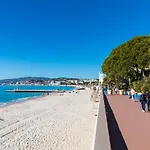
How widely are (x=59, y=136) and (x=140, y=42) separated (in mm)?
34303

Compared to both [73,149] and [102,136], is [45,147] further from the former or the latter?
[102,136]

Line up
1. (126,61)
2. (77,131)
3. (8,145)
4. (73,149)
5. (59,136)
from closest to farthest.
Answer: (73,149), (8,145), (59,136), (77,131), (126,61)

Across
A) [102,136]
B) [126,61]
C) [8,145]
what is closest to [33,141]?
[8,145]

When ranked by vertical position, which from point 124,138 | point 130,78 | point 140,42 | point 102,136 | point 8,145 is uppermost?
point 140,42

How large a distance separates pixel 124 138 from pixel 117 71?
40261 millimetres

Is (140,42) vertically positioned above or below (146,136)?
above

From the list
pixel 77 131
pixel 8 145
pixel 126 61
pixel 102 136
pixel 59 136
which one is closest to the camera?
pixel 102 136

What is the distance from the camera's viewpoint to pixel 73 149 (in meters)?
9.04

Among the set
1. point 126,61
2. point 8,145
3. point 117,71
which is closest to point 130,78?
point 117,71

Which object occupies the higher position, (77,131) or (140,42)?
(140,42)

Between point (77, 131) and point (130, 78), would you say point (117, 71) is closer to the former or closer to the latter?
point (130, 78)

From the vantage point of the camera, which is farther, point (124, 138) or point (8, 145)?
point (8, 145)

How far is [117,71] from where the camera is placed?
47.3 metres

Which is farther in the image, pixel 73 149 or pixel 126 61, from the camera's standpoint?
pixel 126 61
